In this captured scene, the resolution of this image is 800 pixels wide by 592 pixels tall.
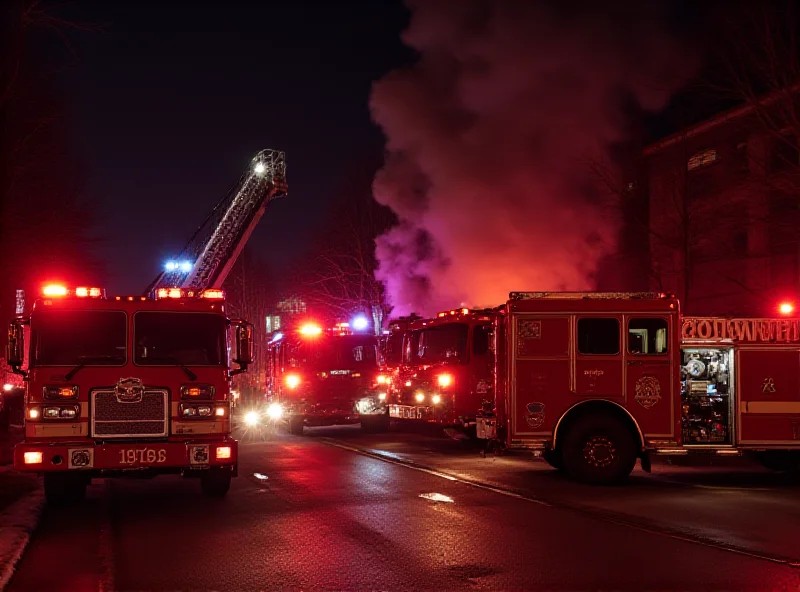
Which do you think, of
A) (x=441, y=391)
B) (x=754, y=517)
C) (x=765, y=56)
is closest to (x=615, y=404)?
(x=754, y=517)

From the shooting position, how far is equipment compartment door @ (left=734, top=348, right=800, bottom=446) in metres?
12.3

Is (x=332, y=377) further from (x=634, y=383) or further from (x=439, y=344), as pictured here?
(x=634, y=383)

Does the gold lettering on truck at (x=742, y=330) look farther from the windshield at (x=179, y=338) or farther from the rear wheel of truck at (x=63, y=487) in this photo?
the rear wheel of truck at (x=63, y=487)

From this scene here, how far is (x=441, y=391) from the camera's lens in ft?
52.6

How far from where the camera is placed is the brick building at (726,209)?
2066 centimetres

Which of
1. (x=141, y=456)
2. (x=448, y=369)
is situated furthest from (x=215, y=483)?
(x=448, y=369)

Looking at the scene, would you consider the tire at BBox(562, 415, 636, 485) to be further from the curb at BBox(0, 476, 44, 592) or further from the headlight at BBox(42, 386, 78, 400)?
the curb at BBox(0, 476, 44, 592)

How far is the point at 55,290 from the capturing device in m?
10.1

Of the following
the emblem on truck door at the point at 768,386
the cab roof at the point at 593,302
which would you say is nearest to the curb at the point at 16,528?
the cab roof at the point at 593,302

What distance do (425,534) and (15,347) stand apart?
4701 mm

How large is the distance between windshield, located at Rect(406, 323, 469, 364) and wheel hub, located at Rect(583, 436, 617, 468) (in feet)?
13.2

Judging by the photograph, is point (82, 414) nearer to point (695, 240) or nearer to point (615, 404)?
point (615, 404)

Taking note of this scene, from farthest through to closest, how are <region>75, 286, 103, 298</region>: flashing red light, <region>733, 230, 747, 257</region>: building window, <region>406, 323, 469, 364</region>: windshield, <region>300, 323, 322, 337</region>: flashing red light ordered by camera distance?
<region>733, 230, 747, 257</region>: building window < <region>300, 323, 322, 337</region>: flashing red light < <region>406, 323, 469, 364</region>: windshield < <region>75, 286, 103, 298</region>: flashing red light

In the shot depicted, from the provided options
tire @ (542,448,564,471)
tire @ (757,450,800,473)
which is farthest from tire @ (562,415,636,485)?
tire @ (757,450,800,473)
